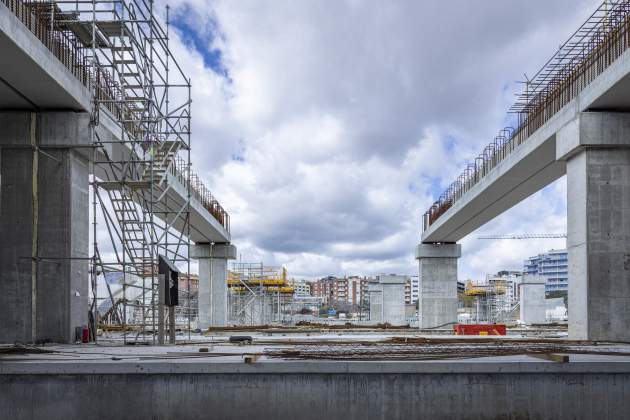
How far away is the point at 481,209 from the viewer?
35375 millimetres

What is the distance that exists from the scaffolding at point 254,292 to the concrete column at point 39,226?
36670 millimetres

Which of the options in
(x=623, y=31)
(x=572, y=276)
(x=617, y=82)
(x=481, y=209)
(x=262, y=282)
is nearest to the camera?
(x=617, y=82)

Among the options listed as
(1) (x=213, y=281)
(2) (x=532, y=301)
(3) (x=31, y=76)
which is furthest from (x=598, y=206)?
(2) (x=532, y=301)

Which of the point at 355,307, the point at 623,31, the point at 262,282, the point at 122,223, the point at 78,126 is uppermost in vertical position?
the point at 623,31

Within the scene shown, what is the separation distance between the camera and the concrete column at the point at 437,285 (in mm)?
45875

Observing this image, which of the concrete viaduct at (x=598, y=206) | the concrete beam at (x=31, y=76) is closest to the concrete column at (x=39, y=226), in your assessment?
the concrete beam at (x=31, y=76)

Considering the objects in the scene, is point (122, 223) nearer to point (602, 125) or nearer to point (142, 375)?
point (142, 375)

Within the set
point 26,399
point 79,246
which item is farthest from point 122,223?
point 26,399

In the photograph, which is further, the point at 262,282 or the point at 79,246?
the point at 262,282

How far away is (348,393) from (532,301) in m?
45.8

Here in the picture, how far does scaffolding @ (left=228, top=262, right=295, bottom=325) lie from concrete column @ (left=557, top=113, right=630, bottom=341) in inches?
1486

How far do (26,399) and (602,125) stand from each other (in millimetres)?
15845

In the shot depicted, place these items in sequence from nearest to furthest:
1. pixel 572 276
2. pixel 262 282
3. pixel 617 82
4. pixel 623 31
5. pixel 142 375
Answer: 1. pixel 142 375
2. pixel 617 82
3. pixel 623 31
4. pixel 572 276
5. pixel 262 282

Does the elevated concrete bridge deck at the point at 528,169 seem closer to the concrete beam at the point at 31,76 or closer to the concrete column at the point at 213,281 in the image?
the concrete beam at the point at 31,76
